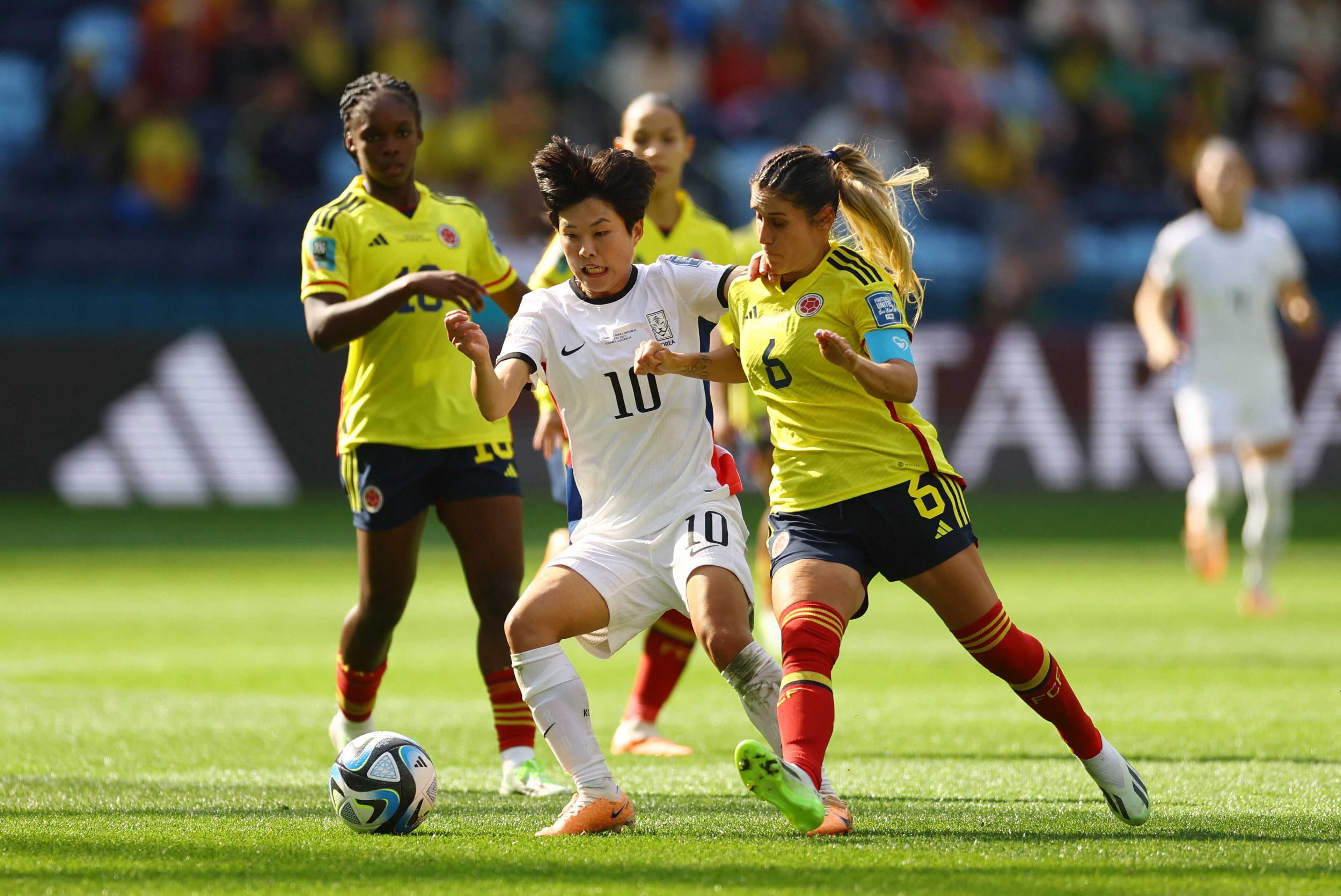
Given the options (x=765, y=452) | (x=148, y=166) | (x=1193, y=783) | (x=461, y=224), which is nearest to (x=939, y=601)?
(x=1193, y=783)

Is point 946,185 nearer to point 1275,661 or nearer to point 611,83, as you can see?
point 611,83

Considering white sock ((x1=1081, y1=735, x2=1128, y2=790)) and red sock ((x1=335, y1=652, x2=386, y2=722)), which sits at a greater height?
white sock ((x1=1081, y1=735, x2=1128, y2=790))

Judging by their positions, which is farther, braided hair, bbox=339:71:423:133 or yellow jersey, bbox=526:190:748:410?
yellow jersey, bbox=526:190:748:410

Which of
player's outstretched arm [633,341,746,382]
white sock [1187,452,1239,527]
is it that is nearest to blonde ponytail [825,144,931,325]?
player's outstretched arm [633,341,746,382]

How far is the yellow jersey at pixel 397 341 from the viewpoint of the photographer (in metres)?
5.70

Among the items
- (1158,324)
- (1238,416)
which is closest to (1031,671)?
(1158,324)

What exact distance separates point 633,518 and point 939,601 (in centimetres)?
89

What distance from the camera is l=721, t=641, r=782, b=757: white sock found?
466 centimetres

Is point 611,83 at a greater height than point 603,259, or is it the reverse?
point 611,83

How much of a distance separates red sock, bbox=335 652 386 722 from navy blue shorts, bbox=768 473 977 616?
1.97m

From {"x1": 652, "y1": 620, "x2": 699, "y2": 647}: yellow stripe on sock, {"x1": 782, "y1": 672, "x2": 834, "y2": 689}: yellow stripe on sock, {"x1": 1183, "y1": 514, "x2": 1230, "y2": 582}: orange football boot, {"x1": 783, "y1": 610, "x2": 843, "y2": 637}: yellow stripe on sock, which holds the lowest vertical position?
{"x1": 1183, "y1": 514, "x2": 1230, "y2": 582}: orange football boot

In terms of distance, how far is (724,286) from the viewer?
499 cm

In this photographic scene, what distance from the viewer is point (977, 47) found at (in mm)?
20859

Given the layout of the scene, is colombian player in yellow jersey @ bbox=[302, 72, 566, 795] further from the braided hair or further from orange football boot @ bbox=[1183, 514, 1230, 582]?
orange football boot @ bbox=[1183, 514, 1230, 582]
